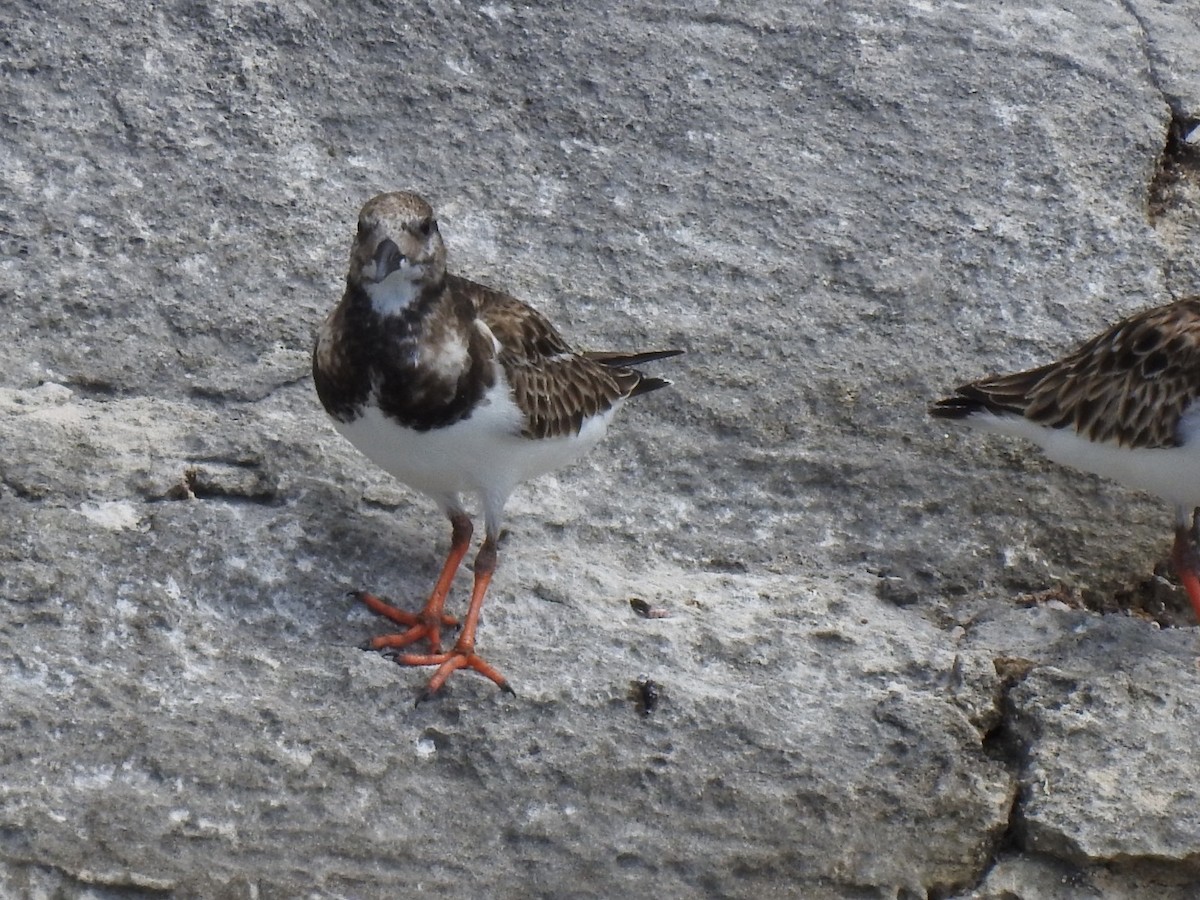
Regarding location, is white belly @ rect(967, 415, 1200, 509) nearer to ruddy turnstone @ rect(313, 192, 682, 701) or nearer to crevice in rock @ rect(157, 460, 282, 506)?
ruddy turnstone @ rect(313, 192, 682, 701)

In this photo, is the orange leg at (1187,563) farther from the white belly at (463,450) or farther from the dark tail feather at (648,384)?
the white belly at (463,450)

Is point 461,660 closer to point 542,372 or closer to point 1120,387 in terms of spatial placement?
point 542,372

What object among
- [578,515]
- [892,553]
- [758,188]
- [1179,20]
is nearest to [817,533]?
[892,553]

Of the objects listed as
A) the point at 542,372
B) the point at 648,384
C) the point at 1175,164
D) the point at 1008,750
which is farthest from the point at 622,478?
the point at 1175,164

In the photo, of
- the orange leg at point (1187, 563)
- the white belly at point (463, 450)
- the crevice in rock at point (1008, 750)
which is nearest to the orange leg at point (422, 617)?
the white belly at point (463, 450)

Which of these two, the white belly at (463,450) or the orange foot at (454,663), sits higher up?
the white belly at (463,450)

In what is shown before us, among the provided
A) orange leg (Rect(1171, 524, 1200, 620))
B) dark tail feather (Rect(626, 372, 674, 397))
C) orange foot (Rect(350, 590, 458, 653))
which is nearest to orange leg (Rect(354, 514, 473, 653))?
orange foot (Rect(350, 590, 458, 653))

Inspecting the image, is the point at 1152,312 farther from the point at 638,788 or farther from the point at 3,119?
the point at 3,119
